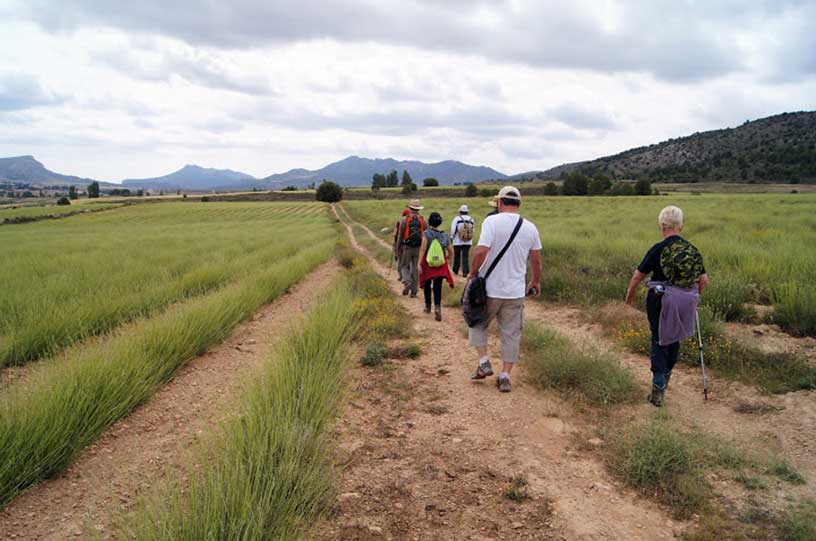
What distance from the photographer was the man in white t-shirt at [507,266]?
5035mm

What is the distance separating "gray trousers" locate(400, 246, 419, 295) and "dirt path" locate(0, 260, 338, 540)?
4.29 m

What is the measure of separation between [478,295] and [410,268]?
5248mm

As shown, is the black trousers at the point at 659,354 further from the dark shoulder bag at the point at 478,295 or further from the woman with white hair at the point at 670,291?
the dark shoulder bag at the point at 478,295

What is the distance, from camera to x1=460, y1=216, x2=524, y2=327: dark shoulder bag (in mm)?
5062

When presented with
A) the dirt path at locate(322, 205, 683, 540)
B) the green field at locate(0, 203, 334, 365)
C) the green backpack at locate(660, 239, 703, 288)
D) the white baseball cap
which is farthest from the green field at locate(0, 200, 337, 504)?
the green backpack at locate(660, 239, 703, 288)

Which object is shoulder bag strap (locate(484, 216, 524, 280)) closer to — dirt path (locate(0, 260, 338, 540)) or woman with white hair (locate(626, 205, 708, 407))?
woman with white hair (locate(626, 205, 708, 407))

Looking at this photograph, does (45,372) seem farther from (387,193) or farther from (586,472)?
(387,193)

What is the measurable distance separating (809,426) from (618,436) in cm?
171

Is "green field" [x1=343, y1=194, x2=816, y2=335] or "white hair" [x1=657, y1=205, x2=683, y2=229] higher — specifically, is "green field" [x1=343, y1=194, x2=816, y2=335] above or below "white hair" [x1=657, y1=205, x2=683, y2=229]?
below

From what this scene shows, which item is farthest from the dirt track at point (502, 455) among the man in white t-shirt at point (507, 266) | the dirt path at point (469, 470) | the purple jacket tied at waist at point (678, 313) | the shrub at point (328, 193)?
the shrub at point (328, 193)

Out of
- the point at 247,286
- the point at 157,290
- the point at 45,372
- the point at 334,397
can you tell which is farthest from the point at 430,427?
the point at 157,290

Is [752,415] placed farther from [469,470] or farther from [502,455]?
[469,470]

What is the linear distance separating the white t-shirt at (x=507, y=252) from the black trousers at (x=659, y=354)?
132cm

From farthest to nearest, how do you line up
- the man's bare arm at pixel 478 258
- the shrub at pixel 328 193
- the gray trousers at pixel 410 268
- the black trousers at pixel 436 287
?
1. the shrub at pixel 328 193
2. the gray trousers at pixel 410 268
3. the black trousers at pixel 436 287
4. the man's bare arm at pixel 478 258
